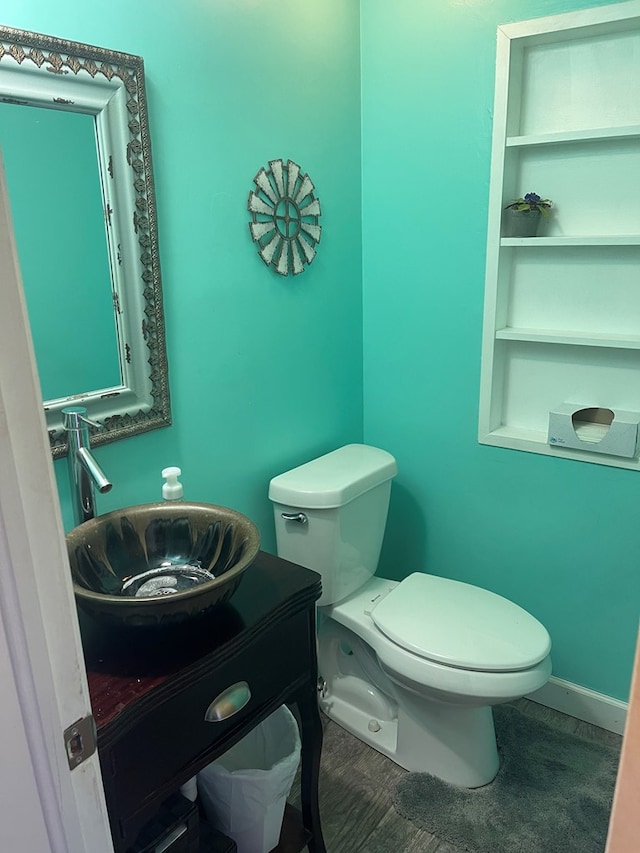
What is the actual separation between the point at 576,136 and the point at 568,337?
20.9 inches

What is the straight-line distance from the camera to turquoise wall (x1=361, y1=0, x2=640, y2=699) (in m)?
1.83

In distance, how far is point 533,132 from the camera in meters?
1.81

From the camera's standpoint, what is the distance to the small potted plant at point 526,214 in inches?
70.2

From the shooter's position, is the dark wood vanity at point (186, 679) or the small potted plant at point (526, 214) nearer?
the dark wood vanity at point (186, 679)

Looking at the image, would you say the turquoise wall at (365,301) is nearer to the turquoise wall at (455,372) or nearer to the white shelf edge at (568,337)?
the turquoise wall at (455,372)

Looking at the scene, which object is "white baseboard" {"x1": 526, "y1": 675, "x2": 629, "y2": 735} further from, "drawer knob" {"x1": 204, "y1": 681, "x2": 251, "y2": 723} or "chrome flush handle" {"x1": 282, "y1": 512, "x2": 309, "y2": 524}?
"drawer knob" {"x1": 204, "y1": 681, "x2": 251, "y2": 723}

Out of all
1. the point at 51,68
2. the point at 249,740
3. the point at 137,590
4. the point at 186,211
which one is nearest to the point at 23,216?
the point at 51,68

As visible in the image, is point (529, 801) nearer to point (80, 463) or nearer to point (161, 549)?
point (161, 549)

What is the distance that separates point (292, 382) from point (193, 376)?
1.30 feet

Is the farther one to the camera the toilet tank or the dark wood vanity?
the toilet tank

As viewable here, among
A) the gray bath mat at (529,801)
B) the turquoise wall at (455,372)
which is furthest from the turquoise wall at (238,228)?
the gray bath mat at (529,801)

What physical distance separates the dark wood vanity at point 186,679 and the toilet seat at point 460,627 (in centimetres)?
41

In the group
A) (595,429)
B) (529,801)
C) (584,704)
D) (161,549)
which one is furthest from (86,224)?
(584,704)

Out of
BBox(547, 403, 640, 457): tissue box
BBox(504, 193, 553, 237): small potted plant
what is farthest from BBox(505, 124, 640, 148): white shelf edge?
BBox(547, 403, 640, 457): tissue box
